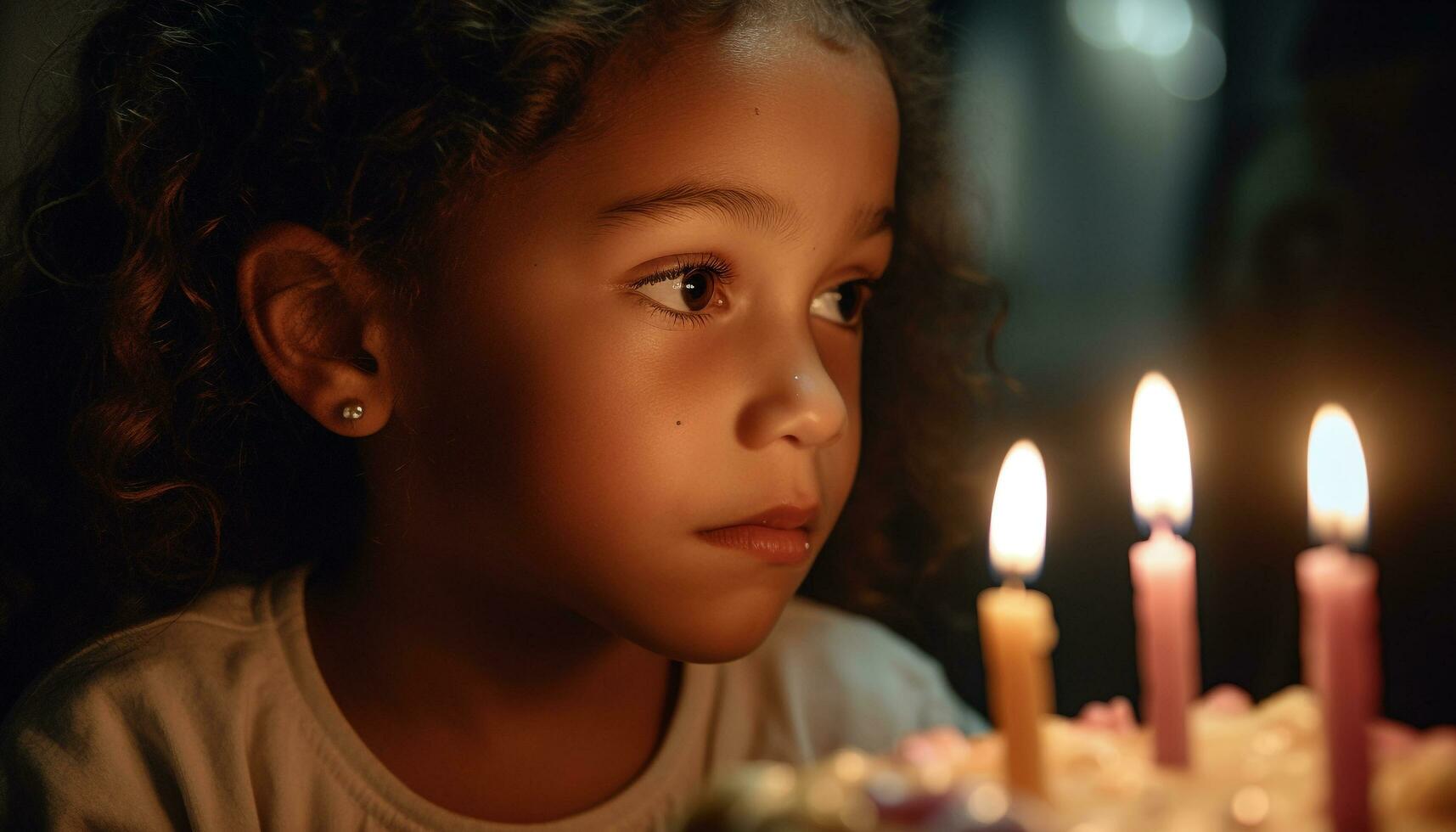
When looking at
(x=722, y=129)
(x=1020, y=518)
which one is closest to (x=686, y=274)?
(x=722, y=129)

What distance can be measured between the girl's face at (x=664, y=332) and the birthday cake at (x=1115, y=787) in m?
0.28

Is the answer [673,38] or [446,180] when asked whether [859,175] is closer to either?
[673,38]

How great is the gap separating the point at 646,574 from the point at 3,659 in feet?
2.45

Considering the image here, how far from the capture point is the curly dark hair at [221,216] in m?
0.91

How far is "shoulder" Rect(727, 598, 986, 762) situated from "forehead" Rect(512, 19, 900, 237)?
547mm

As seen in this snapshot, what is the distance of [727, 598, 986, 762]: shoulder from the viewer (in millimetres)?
1244

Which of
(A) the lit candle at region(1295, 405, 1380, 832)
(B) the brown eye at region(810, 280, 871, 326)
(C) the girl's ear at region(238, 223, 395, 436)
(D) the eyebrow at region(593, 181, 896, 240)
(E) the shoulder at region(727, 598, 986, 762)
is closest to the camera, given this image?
(A) the lit candle at region(1295, 405, 1380, 832)

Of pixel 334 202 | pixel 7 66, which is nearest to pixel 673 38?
pixel 334 202

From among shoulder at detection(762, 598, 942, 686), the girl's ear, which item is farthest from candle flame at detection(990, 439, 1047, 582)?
shoulder at detection(762, 598, 942, 686)

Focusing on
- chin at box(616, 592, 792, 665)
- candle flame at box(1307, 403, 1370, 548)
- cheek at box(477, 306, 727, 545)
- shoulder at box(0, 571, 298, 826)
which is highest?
candle flame at box(1307, 403, 1370, 548)

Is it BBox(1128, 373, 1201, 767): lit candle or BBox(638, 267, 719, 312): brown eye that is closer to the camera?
BBox(1128, 373, 1201, 767): lit candle

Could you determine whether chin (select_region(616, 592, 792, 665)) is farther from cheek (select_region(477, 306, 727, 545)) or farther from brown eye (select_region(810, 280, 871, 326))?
brown eye (select_region(810, 280, 871, 326))

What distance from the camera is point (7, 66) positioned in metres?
1.16

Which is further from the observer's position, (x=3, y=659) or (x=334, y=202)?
(x=3, y=659)
